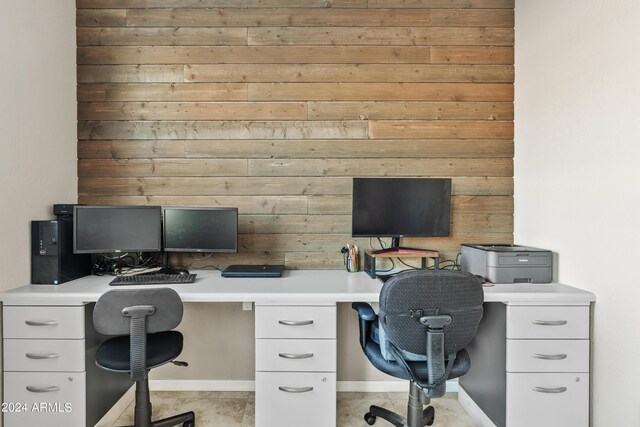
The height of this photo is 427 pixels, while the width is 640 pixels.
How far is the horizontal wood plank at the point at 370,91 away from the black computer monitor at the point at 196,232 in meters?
0.92

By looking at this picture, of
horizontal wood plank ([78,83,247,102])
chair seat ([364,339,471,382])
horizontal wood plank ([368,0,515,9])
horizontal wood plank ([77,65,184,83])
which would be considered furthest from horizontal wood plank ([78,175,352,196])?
horizontal wood plank ([368,0,515,9])

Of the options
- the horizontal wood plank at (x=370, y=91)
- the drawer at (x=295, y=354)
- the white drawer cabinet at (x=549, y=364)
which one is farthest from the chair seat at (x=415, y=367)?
the horizontal wood plank at (x=370, y=91)

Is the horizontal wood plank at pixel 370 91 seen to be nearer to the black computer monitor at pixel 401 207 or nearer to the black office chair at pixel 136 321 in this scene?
the black computer monitor at pixel 401 207

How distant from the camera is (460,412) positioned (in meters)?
2.33

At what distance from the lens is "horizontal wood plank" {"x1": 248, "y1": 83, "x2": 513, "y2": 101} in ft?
8.36

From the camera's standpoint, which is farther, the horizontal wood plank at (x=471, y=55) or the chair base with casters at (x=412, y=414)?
the horizontal wood plank at (x=471, y=55)

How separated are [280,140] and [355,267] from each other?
1.07m

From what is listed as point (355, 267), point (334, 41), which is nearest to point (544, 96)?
point (334, 41)

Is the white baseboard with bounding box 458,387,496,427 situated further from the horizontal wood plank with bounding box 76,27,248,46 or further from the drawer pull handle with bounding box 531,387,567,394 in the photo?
the horizontal wood plank with bounding box 76,27,248,46

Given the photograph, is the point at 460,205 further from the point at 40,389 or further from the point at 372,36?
the point at 40,389

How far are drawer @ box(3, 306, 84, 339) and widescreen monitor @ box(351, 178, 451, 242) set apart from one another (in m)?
1.72

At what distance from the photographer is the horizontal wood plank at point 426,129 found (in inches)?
101

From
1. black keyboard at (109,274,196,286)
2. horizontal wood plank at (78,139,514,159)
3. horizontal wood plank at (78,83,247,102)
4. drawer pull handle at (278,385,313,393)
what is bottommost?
drawer pull handle at (278,385,313,393)

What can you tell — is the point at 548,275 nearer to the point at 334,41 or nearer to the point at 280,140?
the point at 280,140
